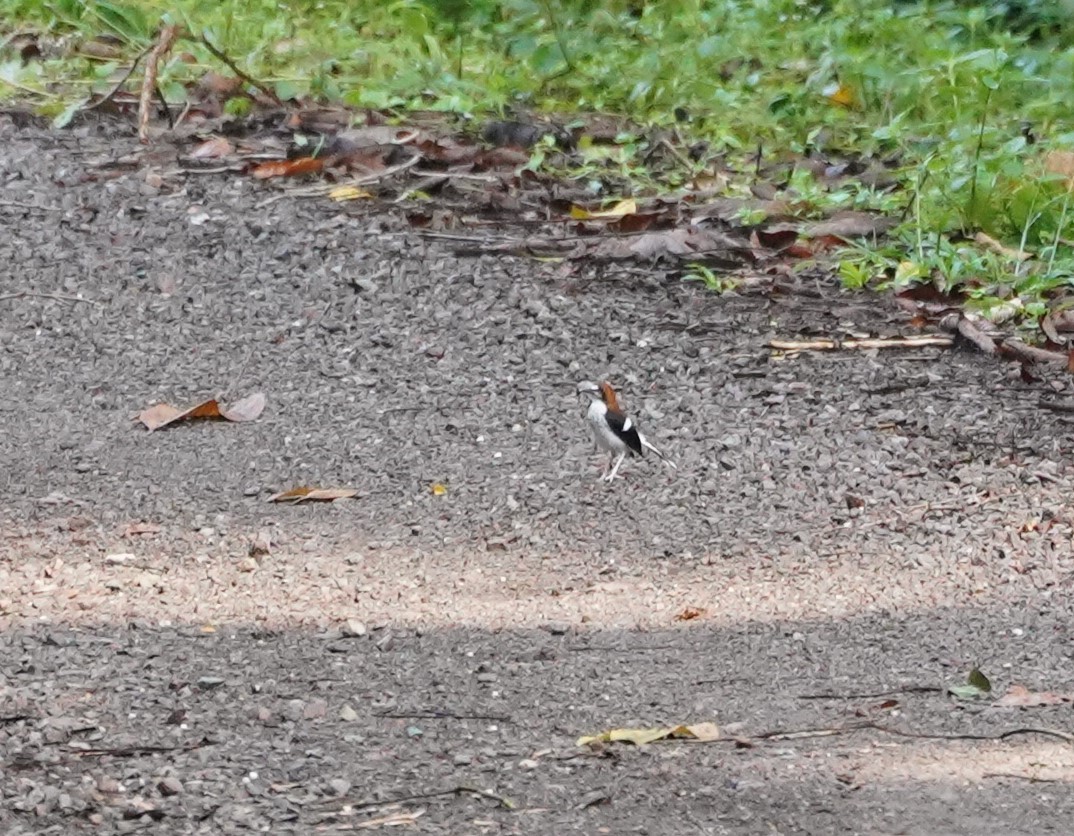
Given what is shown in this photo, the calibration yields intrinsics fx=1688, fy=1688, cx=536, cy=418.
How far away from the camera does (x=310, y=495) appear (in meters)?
3.67

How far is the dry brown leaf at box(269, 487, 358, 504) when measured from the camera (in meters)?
3.67

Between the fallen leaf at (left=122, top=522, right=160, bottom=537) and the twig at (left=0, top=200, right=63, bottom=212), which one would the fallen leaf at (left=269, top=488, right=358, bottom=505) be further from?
the twig at (left=0, top=200, right=63, bottom=212)

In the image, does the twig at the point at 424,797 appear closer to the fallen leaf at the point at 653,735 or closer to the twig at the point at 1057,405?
the fallen leaf at the point at 653,735

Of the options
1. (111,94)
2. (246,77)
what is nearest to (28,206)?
(111,94)

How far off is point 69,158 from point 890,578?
3.33 meters

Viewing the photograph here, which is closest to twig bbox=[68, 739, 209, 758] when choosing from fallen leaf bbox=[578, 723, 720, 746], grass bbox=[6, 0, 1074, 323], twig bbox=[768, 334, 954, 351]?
fallen leaf bbox=[578, 723, 720, 746]

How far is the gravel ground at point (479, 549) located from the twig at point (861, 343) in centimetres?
5

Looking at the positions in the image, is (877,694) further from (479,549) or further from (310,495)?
(310,495)

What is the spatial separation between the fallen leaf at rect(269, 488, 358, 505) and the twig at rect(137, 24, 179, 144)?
2.37 meters

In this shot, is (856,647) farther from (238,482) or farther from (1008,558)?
(238,482)

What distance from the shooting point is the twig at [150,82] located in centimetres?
567

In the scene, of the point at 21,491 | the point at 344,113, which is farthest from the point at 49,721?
the point at 344,113

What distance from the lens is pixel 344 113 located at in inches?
235

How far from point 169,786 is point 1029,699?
4.71ft
